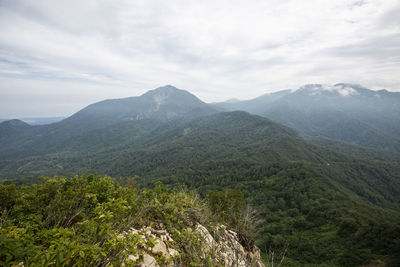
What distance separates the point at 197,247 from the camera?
16.3 ft

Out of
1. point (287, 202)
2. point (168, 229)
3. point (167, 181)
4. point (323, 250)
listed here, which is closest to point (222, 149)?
point (167, 181)

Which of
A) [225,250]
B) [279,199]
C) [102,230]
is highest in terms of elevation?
[102,230]

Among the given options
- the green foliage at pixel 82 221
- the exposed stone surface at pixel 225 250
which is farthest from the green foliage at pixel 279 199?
the exposed stone surface at pixel 225 250

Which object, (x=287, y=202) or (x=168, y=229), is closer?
(x=168, y=229)

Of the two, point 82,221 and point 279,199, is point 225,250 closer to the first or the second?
point 82,221

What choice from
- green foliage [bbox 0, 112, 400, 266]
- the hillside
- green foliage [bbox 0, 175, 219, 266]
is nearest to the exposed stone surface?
→ the hillside

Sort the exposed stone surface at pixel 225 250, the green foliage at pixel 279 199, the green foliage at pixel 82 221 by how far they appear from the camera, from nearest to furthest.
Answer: the green foliage at pixel 82 221 → the exposed stone surface at pixel 225 250 → the green foliage at pixel 279 199

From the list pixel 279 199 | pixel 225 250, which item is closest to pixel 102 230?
pixel 225 250

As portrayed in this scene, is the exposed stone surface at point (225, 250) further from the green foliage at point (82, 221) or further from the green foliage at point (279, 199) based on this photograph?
the green foliage at point (279, 199)

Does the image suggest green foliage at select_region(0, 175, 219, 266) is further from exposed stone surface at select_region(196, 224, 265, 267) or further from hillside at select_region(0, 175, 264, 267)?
exposed stone surface at select_region(196, 224, 265, 267)

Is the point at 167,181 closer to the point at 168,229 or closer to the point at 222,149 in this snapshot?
the point at 222,149

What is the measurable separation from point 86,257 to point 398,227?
225 ft

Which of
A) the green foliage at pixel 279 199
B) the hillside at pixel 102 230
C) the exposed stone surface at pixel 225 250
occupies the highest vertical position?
the hillside at pixel 102 230

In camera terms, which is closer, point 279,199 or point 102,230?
point 102,230
